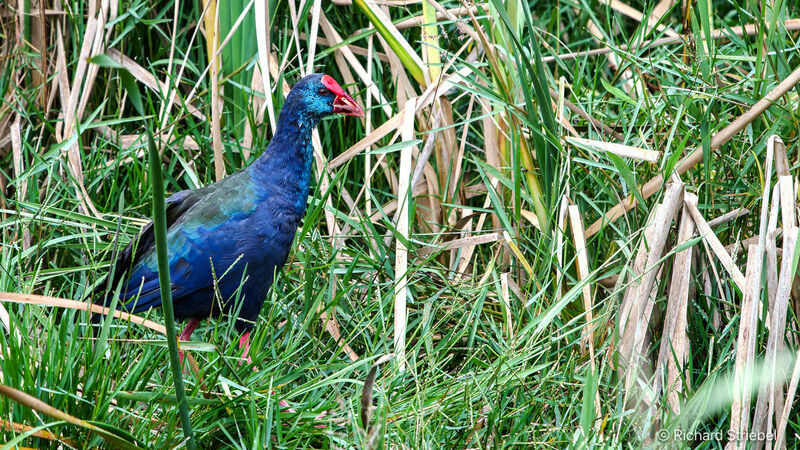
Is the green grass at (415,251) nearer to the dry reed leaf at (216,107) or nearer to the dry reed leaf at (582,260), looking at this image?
the dry reed leaf at (582,260)

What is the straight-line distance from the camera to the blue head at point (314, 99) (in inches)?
91.3

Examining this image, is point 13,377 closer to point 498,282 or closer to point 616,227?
point 498,282

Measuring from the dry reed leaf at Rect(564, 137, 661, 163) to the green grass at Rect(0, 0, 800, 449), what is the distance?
39 millimetres

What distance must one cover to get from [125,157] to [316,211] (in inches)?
33.2

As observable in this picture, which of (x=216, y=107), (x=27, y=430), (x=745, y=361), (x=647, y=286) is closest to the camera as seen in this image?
(x=27, y=430)

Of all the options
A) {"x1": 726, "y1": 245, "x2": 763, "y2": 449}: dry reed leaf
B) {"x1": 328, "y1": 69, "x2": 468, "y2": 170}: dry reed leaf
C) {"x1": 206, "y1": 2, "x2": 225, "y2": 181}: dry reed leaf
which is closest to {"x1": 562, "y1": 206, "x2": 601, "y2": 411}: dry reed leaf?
{"x1": 726, "y1": 245, "x2": 763, "y2": 449}: dry reed leaf

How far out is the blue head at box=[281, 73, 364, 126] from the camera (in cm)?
232

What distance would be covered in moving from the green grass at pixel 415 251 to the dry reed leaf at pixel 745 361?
0.08m

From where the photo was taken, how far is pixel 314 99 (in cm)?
233

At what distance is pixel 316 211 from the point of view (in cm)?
224

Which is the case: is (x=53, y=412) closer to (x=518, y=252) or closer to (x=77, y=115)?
(x=518, y=252)

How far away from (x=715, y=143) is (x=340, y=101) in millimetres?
1003

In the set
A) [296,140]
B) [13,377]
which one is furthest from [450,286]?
[13,377]

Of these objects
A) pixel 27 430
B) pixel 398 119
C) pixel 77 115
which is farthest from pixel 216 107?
pixel 27 430
